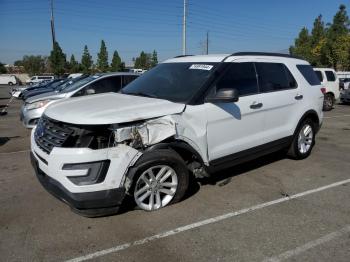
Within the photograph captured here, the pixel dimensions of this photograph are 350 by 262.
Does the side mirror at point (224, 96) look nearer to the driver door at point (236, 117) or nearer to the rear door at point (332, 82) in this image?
the driver door at point (236, 117)

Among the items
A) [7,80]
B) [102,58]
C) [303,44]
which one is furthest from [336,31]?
[7,80]

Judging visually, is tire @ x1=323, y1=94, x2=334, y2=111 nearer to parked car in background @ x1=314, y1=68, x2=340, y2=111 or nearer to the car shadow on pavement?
parked car in background @ x1=314, y1=68, x2=340, y2=111

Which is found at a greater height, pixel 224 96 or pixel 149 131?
pixel 224 96

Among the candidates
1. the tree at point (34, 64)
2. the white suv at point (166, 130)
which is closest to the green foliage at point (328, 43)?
the white suv at point (166, 130)

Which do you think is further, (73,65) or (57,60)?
(73,65)

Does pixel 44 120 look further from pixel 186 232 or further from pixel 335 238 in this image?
pixel 335 238

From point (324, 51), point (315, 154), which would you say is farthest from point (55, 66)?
point (315, 154)

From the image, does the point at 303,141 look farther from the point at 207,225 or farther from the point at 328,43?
the point at 328,43

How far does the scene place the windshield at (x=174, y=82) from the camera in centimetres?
461

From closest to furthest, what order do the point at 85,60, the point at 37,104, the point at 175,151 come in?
1. the point at 175,151
2. the point at 37,104
3. the point at 85,60

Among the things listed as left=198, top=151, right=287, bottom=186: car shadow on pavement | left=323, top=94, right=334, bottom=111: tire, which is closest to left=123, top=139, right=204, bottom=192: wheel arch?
left=198, top=151, right=287, bottom=186: car shadow on pavement

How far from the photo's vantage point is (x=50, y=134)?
403 centimetres

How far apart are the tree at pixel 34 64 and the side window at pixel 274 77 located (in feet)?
303

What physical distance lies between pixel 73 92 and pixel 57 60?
40.4 metres
